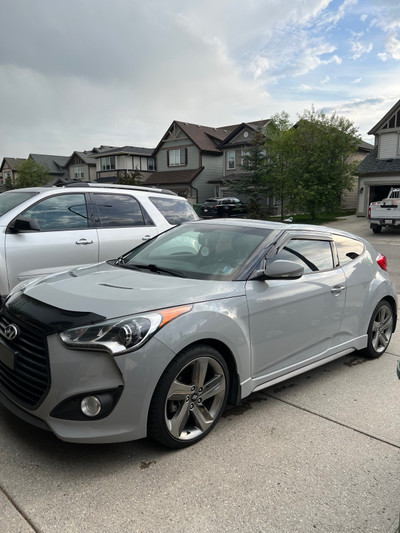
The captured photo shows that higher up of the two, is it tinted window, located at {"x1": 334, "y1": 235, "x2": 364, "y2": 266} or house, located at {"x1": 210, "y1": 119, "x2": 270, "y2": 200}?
house, located at {"x1": 210, "y1": 119, "x2": 270, "y2": 200}

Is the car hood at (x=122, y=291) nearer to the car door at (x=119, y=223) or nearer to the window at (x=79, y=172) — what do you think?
the car door at (x=119, y=223)

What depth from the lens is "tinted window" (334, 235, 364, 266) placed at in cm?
427

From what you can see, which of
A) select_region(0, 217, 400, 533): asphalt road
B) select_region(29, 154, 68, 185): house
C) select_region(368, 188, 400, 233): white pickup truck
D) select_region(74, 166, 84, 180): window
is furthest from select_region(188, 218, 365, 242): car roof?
select_region(29, 154, 68, 185): house

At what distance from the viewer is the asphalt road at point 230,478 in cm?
222

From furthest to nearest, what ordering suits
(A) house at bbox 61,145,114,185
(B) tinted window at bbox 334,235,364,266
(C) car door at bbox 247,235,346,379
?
(A) house at bbox 61,145,114,185, (B) tinted window at bbox 334,235,364,266, (C) car door at bbox 247,235,346,379

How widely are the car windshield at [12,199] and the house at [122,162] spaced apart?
45456mm

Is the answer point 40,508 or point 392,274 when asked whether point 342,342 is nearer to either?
point 40,508

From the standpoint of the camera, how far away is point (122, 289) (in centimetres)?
302

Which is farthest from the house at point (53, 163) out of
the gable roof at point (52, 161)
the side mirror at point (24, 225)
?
the side mirror at point (24, 225)

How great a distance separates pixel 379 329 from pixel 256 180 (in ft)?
88.8

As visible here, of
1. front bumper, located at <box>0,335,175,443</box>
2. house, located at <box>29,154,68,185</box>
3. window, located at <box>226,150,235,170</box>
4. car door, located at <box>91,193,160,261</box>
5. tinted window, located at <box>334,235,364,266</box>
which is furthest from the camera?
house, located at <box>29,154,68,185</box>

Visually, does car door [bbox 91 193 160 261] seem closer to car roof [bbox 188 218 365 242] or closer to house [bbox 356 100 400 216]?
car roof [bbox 188 218 365 242]

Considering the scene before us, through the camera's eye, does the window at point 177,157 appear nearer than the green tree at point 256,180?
No

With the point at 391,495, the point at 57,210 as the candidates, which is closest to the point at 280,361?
the point at 391,495
